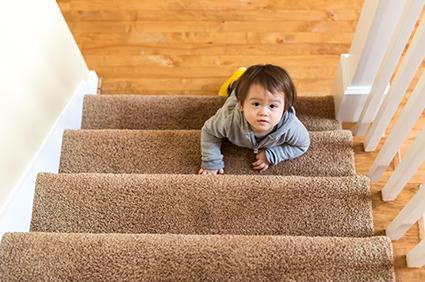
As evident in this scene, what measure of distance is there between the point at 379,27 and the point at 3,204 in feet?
4.09

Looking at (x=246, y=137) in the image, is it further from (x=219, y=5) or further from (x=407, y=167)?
(x=219, y=5)

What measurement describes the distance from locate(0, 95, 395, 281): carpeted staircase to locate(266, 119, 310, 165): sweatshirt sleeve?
0.14 feet

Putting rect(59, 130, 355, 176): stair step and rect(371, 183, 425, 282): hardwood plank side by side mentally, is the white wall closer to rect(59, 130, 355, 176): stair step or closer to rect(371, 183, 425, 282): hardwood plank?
rect(59, 130, 355, 176): stair step

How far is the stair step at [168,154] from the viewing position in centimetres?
133

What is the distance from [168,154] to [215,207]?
1.02ft

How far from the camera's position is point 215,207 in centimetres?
117

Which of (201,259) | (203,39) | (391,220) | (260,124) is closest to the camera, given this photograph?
(201,259)

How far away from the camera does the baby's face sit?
3.52 feet

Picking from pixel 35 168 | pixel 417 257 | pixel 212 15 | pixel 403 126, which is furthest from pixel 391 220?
pixel 212 15

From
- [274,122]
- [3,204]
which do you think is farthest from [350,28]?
[3,204]

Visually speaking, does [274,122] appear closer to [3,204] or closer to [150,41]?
[3,204]

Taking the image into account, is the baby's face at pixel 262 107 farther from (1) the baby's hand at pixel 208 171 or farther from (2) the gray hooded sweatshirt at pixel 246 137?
(1) the baby's hand at pixel 208 171

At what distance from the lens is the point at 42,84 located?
4.20 feet

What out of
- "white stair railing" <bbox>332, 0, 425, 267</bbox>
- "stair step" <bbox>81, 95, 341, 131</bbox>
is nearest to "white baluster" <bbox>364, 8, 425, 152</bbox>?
"white stair railing" <bbox>332, 0, 425, 267</bbox>
